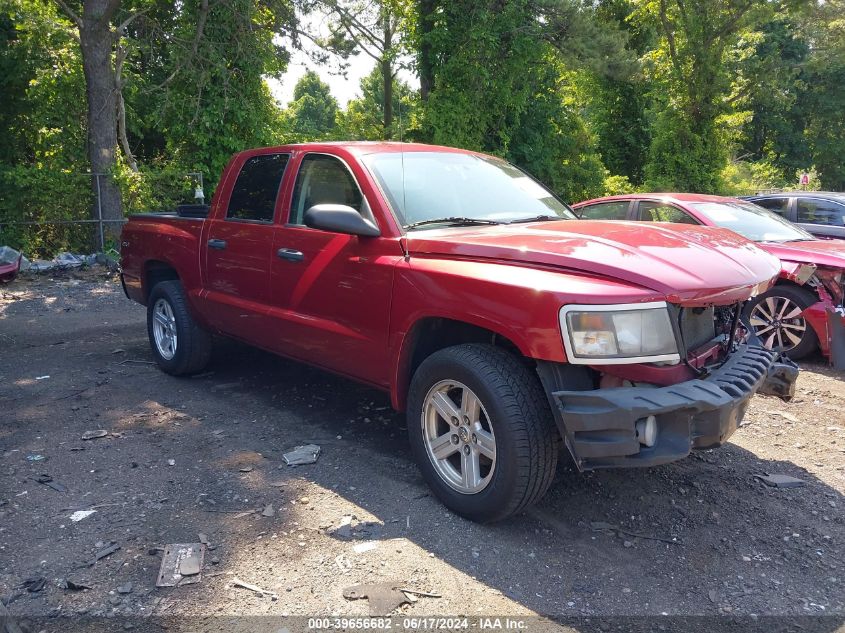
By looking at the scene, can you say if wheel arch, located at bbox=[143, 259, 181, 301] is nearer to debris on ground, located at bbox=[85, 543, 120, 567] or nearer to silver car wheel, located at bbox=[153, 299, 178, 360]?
silver car wheel, located at bbox=[153, 299, 178, 360]

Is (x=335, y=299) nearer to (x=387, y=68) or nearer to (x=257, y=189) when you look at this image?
(x=257, y=189)

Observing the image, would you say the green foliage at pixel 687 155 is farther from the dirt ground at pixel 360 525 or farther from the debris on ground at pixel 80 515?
the debris on ground at pixel 80 515

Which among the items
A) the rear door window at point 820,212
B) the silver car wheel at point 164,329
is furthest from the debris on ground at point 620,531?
the rear door window at point 820,212

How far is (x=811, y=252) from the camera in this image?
6734 mm

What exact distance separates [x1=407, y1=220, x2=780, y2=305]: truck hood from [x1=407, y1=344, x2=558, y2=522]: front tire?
20.3 inches

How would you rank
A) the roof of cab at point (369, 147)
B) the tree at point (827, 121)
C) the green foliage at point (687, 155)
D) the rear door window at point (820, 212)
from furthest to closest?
1. the tree at point (827, 121)
2. the green foliage at point (687, 155)
3. the rear door window at point (820, 212)
4. the roof of cab at point (369, 147)

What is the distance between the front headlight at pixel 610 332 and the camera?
3.12m

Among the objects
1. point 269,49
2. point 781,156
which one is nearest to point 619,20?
point 269,49

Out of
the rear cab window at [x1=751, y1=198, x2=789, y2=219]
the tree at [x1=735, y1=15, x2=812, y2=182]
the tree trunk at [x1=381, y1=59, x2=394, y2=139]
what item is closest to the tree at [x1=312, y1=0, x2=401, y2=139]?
the tree trunk at [x1=381, y1=59, x2=394, y2=139]

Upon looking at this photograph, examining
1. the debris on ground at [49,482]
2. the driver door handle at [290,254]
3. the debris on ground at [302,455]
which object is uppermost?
the driver door handle at [290,254]

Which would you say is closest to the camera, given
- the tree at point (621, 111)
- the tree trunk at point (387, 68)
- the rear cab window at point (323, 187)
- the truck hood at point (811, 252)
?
the rear cab window at point (323, 187)

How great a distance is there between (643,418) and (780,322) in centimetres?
450

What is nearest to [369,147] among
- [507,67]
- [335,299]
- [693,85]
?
[335,299]

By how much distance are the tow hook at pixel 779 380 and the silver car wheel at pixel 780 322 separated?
3.10m
